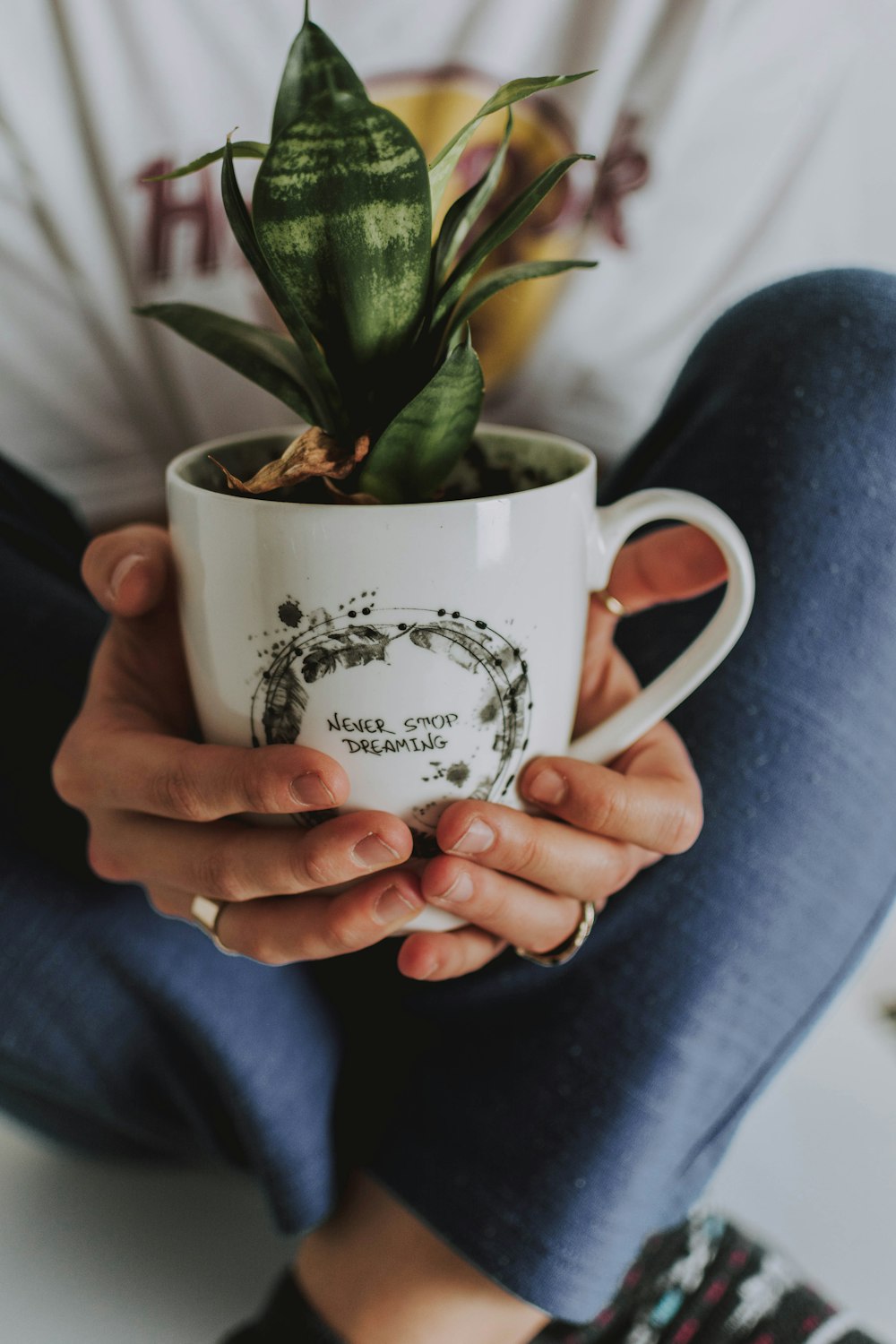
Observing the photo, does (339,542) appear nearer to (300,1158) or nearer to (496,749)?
(496,749)

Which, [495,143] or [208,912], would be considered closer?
[208,912]

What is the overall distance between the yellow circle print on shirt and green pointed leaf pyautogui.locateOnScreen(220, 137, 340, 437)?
0.53 m

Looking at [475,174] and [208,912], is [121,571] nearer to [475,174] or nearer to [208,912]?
[208,912]

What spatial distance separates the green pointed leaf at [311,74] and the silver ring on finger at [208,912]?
14.0 inches

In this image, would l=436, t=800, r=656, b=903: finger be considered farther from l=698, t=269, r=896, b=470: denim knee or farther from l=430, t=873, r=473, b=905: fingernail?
l=698, t=269, r=896, b=470: denim knee

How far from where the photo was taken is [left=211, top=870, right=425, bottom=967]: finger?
1.45 ft

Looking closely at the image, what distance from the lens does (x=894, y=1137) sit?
31.6 inches

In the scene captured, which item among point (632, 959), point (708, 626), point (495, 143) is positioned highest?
point (495, 143)

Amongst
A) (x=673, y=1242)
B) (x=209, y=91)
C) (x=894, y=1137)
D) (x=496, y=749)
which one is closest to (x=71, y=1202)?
(x=673, y=1242)

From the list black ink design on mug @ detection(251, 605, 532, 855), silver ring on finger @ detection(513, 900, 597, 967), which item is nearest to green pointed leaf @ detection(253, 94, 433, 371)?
black ink design on mug @ detection(251, 605, 532, 855)

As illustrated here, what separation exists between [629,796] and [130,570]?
0.27m

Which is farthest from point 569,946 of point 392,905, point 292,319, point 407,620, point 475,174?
point 475,174

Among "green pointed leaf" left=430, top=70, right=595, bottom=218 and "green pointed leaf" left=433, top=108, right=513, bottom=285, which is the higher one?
"green pointed leaf" left=430, top=70, right=595, bottom=218

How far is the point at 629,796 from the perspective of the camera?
480mm
